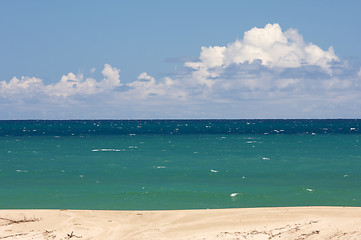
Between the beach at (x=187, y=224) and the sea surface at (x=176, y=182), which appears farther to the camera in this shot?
the sea surface at (x=176, y=182)

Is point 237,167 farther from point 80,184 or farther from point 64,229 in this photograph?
point 64,229

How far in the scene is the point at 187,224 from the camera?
19.1 m

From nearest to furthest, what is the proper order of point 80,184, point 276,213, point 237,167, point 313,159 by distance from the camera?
point 276,213, point 80,184, point 237,167, point 313,159

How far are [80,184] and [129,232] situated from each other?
14705mm

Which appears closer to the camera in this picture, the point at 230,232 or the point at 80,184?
the point at 230,232

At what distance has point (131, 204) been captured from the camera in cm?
2514

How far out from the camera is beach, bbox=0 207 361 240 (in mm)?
16188

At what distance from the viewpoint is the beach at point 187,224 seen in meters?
16.2

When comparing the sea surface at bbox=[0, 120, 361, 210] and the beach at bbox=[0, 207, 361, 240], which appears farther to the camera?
the sea surface at bbox=[0, 120, 361, 210]

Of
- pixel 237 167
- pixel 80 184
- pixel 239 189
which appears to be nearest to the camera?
pixel 239 189

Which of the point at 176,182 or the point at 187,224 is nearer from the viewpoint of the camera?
the point at 187,224

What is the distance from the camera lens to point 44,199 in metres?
26.6

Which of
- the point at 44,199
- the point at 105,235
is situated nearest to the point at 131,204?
the point at 44,199

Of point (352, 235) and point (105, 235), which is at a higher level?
point (352, 235)
